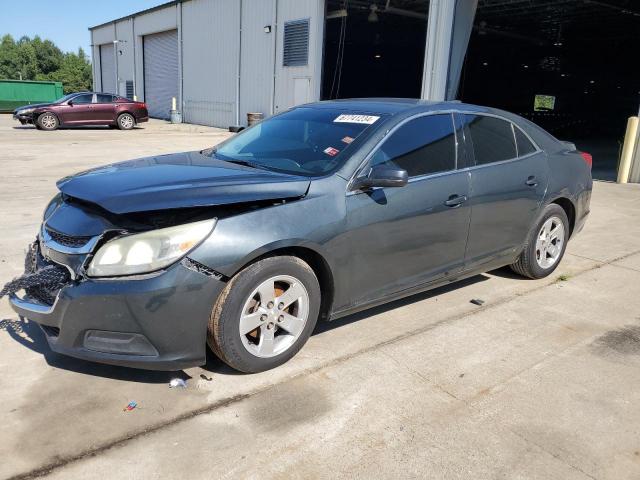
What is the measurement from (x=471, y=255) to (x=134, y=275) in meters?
2.63

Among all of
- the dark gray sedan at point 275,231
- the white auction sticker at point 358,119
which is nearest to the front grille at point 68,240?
the dark gray sedan at point 275,231

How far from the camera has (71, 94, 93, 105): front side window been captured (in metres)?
21.1

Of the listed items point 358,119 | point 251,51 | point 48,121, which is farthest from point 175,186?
point 251,51

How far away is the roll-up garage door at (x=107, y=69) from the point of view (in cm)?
3966

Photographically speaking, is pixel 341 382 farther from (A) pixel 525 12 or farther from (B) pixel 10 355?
(A) pixel 525 12

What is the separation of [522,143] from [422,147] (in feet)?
4.45

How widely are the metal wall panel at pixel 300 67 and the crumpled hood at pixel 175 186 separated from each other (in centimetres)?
1526

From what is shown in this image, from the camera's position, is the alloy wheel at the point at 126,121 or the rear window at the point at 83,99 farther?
the alloy wheel at the point at 126,121

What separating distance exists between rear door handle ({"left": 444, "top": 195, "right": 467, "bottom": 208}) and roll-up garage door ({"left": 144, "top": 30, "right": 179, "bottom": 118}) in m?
29.5

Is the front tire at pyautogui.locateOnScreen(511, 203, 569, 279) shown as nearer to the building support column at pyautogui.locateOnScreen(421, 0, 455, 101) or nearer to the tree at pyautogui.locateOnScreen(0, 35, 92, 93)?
the building support column at pyautogui.locateOnScreen(421, 0, 455, 101)

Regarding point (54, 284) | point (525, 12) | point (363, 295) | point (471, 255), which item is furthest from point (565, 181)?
point (525, 12)

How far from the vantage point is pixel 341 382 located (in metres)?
3.25

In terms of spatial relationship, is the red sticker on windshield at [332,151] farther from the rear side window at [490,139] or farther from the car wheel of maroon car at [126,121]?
the car wheel of maroon car at [126,121]

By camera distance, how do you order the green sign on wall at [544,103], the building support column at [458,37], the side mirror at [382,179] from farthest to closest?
1. the green sign on wall at [544,103]
2. the building support column at [458,37]
3. the side mirror at [382,179]
